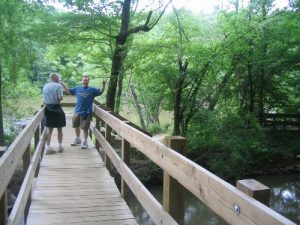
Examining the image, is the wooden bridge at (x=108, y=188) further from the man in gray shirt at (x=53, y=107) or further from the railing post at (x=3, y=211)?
the man in gray shirt at (x=53, y=107)

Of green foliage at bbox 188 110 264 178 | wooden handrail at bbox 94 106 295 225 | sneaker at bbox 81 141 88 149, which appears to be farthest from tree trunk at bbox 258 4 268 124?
wooden handrail at bbox 94 106 295 225

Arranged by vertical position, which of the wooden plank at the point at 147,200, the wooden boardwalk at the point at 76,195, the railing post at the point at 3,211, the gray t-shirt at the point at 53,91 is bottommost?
the wooden boardwalk at the point at 76,195

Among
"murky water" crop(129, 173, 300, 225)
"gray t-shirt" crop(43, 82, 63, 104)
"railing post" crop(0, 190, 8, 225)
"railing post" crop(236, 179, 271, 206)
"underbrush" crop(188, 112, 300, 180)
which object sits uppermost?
"gray t-shirt" crop(43, 82, 63, 104)

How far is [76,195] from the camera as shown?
16.3ft

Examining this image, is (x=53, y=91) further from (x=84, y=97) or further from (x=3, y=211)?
(x=3, y=211)

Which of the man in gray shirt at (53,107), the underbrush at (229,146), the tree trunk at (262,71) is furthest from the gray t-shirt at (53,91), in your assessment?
the tree trunk at (262,71)

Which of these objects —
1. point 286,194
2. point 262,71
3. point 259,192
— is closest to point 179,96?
point 262,71

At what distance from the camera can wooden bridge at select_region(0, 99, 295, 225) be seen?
1.83 m

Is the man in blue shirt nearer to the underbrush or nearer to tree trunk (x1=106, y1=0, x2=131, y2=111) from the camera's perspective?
tree trunk (x1=106, y1=0, x2=131, y2=111)

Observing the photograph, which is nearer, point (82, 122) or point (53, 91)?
point (53, 91)

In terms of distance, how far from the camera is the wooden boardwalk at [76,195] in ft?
13.4

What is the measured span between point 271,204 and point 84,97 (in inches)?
286

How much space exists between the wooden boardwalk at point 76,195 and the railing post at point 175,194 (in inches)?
53.3

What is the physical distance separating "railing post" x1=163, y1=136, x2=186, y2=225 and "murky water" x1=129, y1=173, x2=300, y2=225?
7701mm
